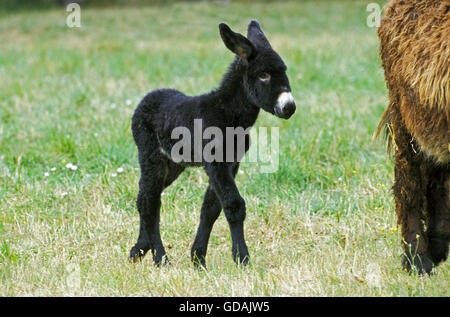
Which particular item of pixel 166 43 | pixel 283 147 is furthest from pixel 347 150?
pixel 166 43

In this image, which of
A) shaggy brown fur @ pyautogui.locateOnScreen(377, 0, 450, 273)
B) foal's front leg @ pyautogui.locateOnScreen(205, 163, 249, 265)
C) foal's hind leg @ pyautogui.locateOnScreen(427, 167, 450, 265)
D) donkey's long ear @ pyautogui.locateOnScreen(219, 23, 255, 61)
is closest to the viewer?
shaggy brown fur @ pyautogui.locateOnScreen(377, 0, 450, 273)

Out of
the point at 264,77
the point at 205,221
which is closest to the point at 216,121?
the point at 264,77

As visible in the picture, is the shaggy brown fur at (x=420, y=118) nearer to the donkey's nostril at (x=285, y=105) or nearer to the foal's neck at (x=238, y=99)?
the donkey's nostril at (x=285, y=105)

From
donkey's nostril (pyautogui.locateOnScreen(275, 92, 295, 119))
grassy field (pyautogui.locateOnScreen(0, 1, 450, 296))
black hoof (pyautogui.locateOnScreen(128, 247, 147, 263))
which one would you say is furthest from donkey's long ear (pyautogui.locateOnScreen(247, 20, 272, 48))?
black hoof (pyautogui.locateOnScreen(128, 247, 147, 263))

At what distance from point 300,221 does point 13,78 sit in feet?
22.3

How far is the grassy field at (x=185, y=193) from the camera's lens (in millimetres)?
4078

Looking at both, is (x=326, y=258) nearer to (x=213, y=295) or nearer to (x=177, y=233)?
(x=213, y=295)

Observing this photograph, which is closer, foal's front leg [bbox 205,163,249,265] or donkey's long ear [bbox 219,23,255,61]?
donkey's long ear [bbox 219,23,255,61]

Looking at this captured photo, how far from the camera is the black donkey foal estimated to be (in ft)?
13.0

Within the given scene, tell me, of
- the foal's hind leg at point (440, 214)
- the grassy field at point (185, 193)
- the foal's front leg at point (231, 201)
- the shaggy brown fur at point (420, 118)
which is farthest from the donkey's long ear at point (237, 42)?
the foal's hind leg at point (440, 214)

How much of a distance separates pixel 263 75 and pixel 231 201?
771mm

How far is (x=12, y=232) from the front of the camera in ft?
16.9

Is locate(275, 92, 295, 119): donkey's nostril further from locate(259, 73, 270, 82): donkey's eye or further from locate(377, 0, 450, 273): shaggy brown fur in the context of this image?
locate(377, 0, 450, 273): shaggy brown fur

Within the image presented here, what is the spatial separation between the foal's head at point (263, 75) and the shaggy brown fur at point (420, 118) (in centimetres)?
75
